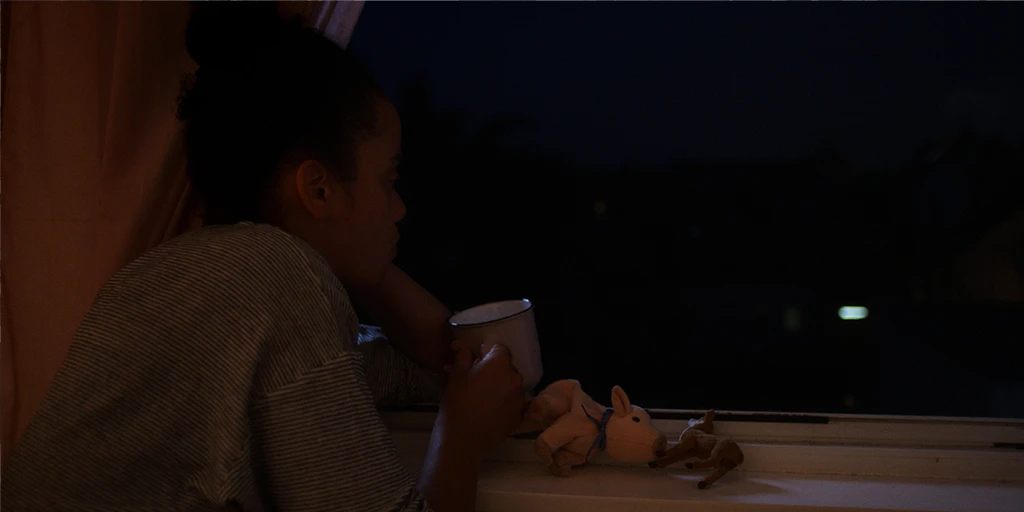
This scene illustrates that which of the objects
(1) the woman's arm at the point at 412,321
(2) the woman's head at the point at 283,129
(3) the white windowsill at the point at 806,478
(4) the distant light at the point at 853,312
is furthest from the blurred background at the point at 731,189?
(2) the woman's head at the point at 283,129

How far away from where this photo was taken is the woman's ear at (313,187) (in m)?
0.87

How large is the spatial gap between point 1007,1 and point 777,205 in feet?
1.82

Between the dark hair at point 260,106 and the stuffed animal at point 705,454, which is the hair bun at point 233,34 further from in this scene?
the stuffed animal at point 705,454

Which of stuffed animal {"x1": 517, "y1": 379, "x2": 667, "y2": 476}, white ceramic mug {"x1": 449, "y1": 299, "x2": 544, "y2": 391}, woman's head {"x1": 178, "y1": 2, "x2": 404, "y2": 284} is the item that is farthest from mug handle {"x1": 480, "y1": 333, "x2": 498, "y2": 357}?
woman's head {"x1": 178, "y1": 2, "x2": 404, "y2": 284}

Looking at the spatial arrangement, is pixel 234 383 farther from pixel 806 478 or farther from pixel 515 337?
pixel 806 478

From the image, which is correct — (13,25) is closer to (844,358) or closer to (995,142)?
(844,358)

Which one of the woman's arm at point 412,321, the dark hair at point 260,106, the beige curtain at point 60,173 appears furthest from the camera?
the woman's arm at point 412,321

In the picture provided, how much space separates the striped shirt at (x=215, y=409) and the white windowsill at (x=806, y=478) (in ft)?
1.22

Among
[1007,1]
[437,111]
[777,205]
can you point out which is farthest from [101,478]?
[1007,1]

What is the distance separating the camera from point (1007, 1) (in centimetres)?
130

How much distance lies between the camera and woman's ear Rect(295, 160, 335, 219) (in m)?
0.87

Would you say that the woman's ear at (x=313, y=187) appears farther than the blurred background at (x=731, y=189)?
No

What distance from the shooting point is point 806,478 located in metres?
1.10

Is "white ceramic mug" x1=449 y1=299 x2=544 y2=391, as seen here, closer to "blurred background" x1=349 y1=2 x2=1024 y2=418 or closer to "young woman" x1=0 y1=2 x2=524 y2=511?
"young woman" x1=0 y1=2 x2=524 y2=511
